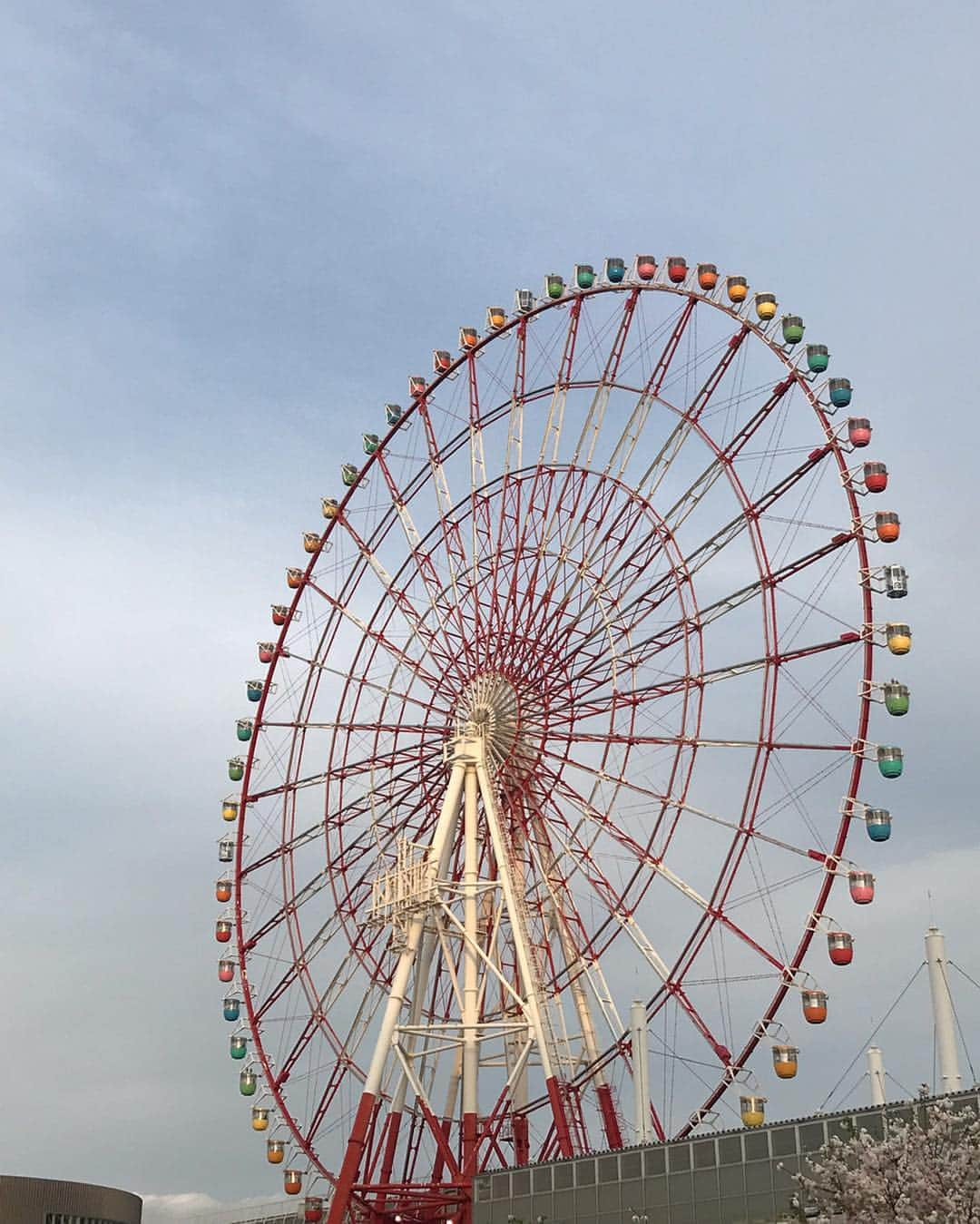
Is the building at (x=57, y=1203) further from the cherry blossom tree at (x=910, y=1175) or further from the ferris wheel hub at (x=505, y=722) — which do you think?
the cherry blossom tree at (x=910, y=1175)

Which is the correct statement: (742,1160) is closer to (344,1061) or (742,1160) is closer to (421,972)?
(421,972)

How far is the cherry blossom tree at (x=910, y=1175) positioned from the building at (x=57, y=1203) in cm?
5070

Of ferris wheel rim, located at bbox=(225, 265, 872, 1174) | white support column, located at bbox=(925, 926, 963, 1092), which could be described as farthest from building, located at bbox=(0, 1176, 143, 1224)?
white support column, located at bbox=(925, 926, 963, 1092)

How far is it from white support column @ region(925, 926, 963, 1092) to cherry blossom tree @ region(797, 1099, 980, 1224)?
153 inches

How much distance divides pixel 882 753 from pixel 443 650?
44.8 ft

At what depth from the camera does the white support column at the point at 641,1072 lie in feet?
134

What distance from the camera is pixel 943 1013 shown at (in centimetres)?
3600

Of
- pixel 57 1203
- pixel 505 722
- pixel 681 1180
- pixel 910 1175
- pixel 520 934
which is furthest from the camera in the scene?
pixel 57 1203

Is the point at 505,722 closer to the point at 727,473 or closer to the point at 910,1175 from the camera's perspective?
the point at 727,473

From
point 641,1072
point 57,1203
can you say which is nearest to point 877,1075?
point 641,1072

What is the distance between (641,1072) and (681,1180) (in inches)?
177

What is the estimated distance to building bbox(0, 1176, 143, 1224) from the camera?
72.6 m

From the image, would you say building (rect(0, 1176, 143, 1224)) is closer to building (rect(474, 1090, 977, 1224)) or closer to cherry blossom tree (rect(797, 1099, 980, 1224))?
building (rect(474, 1090, 977, 1224))

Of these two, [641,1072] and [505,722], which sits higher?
[505,722]
